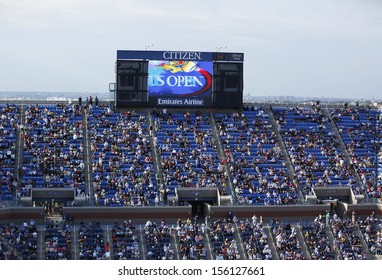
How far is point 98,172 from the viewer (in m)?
41.6

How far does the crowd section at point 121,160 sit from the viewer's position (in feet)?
132

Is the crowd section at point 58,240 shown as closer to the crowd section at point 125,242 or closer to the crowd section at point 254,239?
the crowd section at point 125,242

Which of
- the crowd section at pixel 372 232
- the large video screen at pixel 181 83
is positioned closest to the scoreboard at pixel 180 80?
the large video screen at pixel 181 83

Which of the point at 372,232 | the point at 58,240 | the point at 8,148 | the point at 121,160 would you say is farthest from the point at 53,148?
the point at 372,232

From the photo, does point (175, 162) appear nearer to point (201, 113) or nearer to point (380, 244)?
point (201, 113)

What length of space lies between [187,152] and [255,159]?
3.44 m

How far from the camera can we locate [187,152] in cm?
4400

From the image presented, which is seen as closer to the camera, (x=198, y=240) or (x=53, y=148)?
(x=198, y=240)

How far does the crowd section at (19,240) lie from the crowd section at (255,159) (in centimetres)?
1000

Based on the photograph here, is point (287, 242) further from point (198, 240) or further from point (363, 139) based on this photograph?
point (363, 139)

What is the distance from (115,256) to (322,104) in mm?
19489

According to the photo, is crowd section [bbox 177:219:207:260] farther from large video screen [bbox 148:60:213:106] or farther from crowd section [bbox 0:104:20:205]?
large video screen [bbox 148:60:213:106]

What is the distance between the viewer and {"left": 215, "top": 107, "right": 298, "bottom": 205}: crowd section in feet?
137
